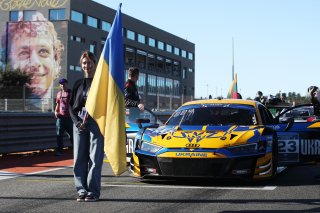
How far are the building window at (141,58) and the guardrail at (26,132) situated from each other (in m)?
69.1

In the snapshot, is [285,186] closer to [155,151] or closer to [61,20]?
[155,151]

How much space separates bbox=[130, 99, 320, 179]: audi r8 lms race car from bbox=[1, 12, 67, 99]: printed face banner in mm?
54993

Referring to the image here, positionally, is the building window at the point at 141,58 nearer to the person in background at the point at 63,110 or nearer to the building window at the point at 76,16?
the building window at the point at 76,16

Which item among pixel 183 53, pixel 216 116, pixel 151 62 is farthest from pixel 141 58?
pixel 216 116

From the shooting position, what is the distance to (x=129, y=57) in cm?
8131

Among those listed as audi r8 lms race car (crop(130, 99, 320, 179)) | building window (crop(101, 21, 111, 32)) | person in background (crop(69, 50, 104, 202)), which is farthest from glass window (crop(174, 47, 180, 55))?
person in background (crop(69, 50, 104, 202))

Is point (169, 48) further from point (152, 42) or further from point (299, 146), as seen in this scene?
point (299, 146)

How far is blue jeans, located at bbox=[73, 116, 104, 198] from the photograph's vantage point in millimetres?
6734

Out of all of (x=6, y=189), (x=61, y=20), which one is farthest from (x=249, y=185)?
(x=61, y=20)

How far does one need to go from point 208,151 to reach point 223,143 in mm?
263

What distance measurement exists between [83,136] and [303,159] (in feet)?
12.9

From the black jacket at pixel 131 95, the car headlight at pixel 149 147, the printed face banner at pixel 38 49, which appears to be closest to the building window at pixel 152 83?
the printed face banner at pixel 38 49

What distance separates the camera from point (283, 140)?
30.0ft

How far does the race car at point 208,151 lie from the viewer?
776 centimetres
